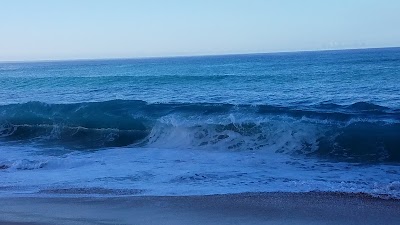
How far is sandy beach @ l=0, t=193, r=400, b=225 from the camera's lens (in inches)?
246

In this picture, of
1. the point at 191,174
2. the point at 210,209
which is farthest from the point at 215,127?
the point at 210,209

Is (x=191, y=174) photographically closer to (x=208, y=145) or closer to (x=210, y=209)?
(x=210, y=209)

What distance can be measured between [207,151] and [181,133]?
2.36m

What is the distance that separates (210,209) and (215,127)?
771 cm

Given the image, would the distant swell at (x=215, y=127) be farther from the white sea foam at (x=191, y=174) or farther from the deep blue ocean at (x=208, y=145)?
the white sea foam at (x=191, y=174)

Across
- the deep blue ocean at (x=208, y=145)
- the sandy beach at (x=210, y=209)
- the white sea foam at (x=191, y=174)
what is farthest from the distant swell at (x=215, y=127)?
the sandy beach at (x=210, y=209)

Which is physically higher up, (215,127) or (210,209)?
(210,209)

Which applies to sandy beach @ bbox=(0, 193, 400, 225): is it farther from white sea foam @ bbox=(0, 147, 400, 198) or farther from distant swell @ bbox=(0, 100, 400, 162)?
distant swell @ bbox=(0, 100, 400, 162)

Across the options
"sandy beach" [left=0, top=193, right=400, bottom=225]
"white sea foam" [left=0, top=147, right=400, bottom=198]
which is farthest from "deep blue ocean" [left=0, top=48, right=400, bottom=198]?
"sandy beach" [left=0, top=193, right=400, bottom=225]

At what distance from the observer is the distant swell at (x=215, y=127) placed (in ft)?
41.0

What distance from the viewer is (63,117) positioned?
18562mm

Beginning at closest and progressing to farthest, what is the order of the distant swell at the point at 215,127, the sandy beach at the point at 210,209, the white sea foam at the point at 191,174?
the sandy beach at the point at 210,209, the white sea foam at the point at 191,174, the distant swell at the point at 215,127

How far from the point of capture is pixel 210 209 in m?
6.74

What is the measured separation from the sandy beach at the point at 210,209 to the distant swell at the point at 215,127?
4321 millimetres
